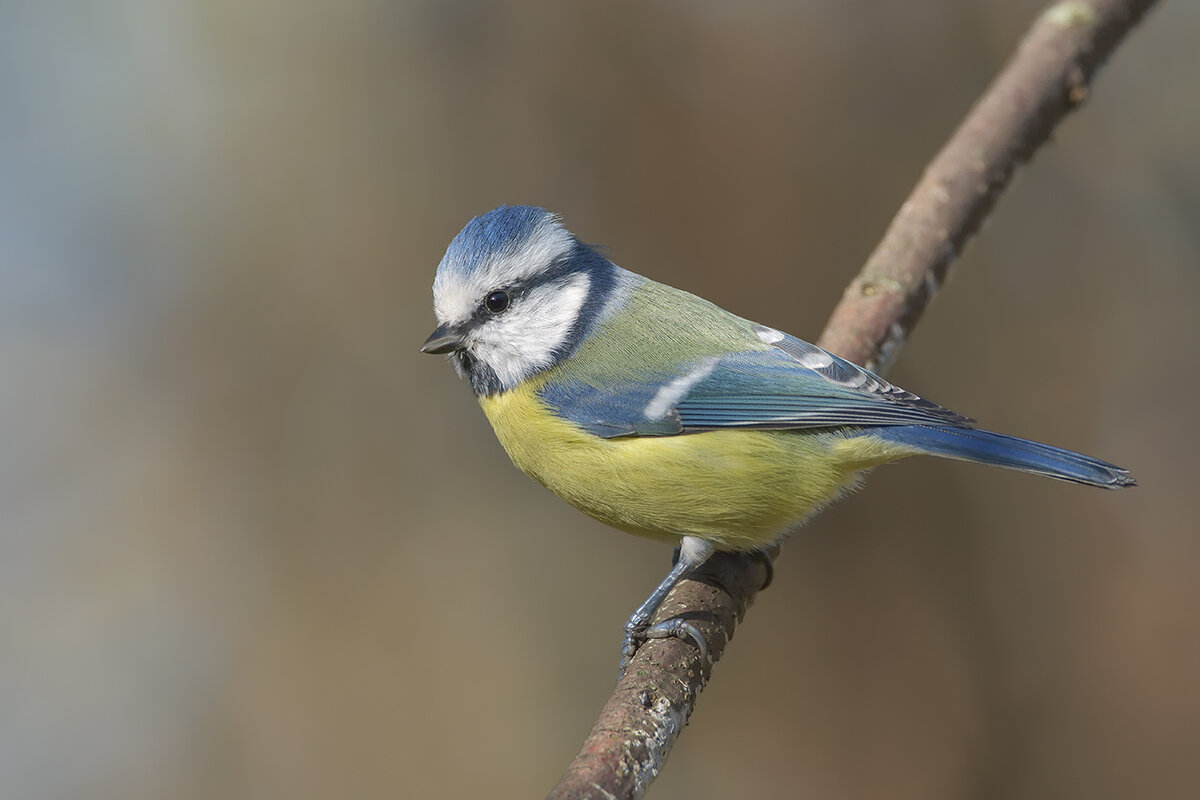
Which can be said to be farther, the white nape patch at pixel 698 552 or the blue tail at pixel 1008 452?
the white nape patch at pixel 698 552

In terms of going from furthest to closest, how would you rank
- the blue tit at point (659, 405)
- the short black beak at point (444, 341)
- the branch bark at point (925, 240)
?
the short black beak at point (444, 341)
the blue tit at point (659, 405)
the branch bark at point (925, 240)

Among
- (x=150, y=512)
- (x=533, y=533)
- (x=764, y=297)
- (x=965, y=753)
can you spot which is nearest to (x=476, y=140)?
(x=764, y=297)

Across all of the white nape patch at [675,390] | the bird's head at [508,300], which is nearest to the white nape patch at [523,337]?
the bird's head at [508,300]

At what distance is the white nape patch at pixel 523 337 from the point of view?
2.23 meters

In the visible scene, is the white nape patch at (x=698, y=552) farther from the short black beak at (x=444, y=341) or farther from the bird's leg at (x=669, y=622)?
the short black beak at (x=444, y=341)

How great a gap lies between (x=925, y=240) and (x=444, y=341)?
1.17m

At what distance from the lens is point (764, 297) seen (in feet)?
13.1

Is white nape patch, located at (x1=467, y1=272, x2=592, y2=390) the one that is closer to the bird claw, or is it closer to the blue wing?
the blue wing

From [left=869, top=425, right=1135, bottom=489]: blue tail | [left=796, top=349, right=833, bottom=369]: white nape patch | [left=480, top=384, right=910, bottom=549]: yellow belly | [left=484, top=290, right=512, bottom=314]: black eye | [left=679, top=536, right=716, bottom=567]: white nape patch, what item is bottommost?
[left=679, top=536, right=716, bottom=567]: white nape patch

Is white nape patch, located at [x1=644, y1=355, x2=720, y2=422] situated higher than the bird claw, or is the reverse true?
white nape patch, located at [x1=644, y1=355, x2=720, y2=422]

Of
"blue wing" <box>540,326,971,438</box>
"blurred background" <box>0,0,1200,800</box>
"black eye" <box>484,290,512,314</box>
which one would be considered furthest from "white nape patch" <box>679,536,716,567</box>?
"blurred background" <box>0,0,1200,800</box>

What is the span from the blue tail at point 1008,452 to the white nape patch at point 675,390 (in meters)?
0.36

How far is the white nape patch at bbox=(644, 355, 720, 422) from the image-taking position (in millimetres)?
2121

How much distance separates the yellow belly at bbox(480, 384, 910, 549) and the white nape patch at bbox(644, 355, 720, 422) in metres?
0.06
